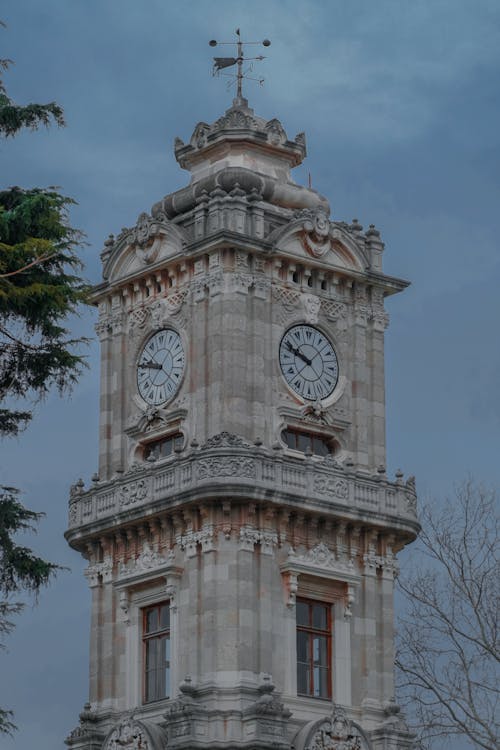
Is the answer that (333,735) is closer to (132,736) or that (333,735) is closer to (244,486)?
(132,736)

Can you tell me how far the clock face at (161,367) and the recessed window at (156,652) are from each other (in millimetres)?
5953

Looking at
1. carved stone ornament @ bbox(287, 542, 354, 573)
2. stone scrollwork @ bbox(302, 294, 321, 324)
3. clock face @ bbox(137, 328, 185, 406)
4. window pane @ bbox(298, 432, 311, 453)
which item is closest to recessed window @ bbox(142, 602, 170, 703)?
carved stone ornament @ bbox(287, 542, 354, 573)

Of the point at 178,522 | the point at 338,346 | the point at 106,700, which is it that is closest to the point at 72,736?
the point at 106,700

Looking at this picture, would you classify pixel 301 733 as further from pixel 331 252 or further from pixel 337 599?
pixel 331 252

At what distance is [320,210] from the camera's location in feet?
208

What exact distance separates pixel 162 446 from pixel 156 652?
585cm

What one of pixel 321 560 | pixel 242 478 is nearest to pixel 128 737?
pixel 321 560

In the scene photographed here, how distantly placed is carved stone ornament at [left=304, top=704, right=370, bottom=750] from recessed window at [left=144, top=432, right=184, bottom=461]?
8.44m

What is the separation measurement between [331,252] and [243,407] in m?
6.02

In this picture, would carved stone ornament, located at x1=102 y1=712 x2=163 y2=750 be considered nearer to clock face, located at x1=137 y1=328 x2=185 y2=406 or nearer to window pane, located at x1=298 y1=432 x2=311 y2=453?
window pane, located at x1=298 y1=432 x2=311 y2=453

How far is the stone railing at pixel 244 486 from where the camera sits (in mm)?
59125

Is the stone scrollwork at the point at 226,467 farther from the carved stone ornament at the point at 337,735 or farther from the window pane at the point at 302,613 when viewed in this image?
the carved stone ornament at the point at 337,735

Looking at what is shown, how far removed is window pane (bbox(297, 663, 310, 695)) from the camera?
59.6m

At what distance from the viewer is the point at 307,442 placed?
62.5 metres
